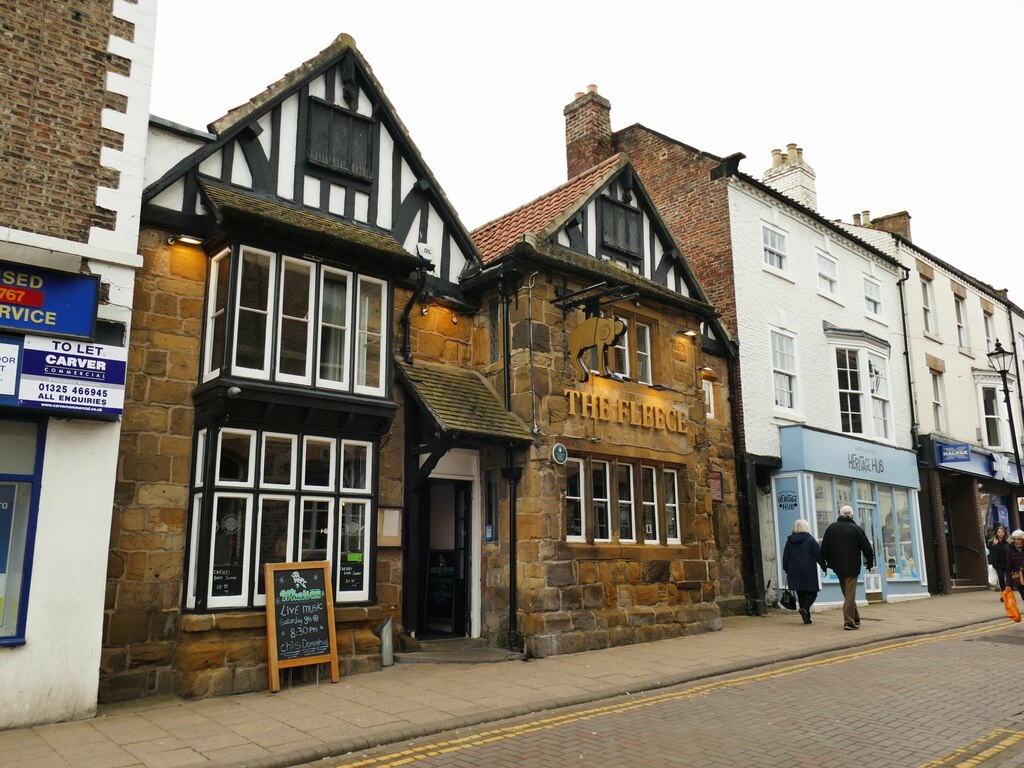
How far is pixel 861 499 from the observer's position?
1934cm

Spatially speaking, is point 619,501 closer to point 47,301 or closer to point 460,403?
point 460,403

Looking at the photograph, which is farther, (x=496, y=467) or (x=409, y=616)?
(x=496, y=467)

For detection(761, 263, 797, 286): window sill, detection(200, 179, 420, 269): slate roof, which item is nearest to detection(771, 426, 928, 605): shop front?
detection(761, 263, 797, 286): window sill

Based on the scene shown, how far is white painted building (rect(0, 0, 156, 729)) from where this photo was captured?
25.3 feet

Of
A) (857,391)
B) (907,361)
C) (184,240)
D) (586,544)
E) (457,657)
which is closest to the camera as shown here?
(184,240)

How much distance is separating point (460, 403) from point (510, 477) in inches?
53.8

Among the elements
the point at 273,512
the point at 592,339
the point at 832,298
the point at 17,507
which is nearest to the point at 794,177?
the point at 832,298

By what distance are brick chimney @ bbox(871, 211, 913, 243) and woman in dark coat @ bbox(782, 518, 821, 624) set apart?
15.4 metres

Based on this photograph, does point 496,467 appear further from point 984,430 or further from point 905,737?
point 984,430

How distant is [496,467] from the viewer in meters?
12.2

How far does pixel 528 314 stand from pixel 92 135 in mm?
6227

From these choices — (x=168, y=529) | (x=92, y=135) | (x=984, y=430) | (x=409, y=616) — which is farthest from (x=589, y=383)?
(x=984, y=430)

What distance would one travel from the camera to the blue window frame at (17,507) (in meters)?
7.77

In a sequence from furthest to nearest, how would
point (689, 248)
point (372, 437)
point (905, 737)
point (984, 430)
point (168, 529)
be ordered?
point (984, 430)
point (689, 248)
point (372, 437)
point (168, 529)
point (905, 737)
